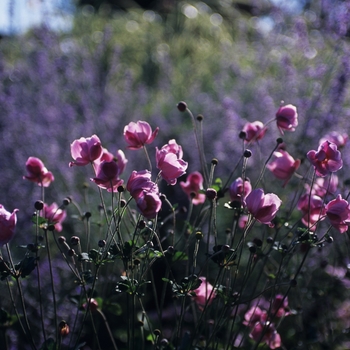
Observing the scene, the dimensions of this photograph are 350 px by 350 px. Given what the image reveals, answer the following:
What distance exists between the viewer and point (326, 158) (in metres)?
1.48

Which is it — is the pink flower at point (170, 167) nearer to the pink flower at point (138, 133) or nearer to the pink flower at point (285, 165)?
the pink flower at point (138, 133)

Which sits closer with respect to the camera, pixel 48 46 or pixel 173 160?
pixel 173 160

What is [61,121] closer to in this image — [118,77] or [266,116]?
[266,116]

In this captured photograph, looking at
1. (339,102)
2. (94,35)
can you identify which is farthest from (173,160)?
(94,35)

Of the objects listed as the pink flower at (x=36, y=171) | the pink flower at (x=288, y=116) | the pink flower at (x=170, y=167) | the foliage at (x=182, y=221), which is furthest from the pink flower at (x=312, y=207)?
the pink flower at (x=36, y=171)

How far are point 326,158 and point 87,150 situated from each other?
0.63 metres

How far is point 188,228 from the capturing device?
1778 mm

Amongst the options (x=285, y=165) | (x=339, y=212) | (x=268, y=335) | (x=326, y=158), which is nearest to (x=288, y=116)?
(x=285, y=165)

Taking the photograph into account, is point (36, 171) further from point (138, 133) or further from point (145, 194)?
point (145, 194)

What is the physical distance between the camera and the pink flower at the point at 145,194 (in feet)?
4.28

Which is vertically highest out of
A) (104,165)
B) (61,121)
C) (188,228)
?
(104,165)

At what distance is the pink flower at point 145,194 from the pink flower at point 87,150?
0.15 meters

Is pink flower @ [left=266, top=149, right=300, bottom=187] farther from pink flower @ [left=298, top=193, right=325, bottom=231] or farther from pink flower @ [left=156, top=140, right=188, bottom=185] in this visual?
pink flower @ [left=156, top=140, right=188, bottom=185]

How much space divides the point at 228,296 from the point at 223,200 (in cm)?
272
